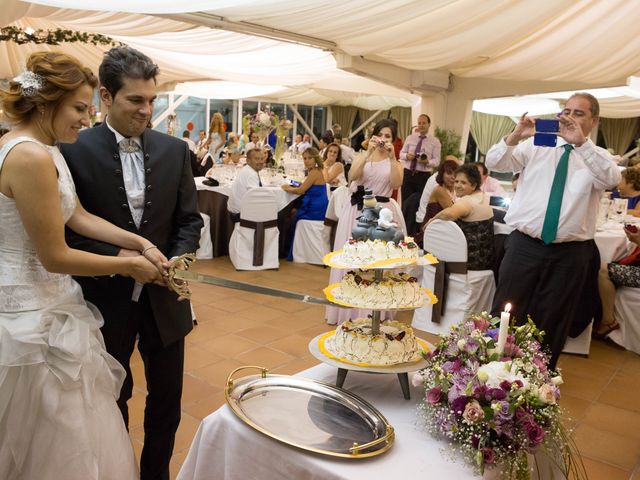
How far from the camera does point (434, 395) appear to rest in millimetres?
1563

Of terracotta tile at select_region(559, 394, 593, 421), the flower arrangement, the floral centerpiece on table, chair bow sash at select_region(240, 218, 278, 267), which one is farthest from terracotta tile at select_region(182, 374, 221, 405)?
the flower arrangement

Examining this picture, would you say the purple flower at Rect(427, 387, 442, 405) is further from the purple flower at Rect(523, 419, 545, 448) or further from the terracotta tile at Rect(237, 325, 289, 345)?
the terracotta tile at Rect(237, 325, 289, 345)

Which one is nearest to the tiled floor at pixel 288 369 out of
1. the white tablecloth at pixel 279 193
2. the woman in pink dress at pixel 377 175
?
the woman in pink dress at pixel 377 175

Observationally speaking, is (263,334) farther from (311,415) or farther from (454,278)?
(311,415)

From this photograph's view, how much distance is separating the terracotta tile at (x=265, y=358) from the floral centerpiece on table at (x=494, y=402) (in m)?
2.18

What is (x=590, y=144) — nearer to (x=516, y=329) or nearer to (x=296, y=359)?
(x=516, y=329)

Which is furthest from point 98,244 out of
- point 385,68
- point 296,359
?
point 385,68

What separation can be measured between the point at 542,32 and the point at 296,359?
4080 millimetres

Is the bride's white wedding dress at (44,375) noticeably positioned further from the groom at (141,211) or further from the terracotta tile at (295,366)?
the terracotta tile at (295,366)

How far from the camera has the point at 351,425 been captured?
1645 mm

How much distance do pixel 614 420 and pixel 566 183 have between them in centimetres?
147

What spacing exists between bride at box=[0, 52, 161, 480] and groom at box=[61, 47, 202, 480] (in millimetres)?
137

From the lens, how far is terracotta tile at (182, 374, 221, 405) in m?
3.21

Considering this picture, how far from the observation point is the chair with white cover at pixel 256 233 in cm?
619
